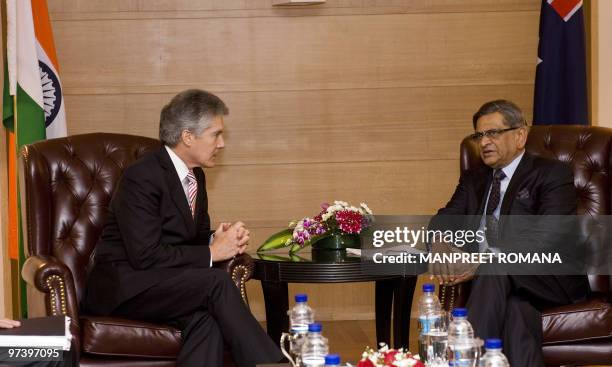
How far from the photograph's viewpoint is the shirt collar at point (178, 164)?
383 centimetres

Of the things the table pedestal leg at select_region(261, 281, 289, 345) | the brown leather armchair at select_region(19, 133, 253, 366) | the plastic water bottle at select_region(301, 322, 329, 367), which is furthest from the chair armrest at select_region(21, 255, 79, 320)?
the plastic water bottle at select_region(301, 322, 329, 367)

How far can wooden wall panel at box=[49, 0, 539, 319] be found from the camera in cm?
573

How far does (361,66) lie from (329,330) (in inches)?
64.8

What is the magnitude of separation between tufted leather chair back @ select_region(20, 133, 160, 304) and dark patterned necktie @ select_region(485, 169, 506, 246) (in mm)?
1559

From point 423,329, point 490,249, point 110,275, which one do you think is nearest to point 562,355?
point 490,249

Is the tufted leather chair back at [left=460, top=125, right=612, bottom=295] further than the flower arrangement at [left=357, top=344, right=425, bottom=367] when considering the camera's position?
Yes

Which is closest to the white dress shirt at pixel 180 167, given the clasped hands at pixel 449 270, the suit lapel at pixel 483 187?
the clasped hands at pixel 449 270

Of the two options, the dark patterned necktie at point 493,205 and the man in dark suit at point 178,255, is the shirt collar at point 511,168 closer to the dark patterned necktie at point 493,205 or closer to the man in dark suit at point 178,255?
the dark patterned necktie at point 493,205

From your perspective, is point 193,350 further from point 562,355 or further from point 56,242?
point 562,355

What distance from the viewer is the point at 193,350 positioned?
3.47 meters

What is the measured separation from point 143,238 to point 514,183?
64.1 inches

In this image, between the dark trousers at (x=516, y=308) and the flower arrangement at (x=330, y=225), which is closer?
the dark trousers at (x=516, y=308)

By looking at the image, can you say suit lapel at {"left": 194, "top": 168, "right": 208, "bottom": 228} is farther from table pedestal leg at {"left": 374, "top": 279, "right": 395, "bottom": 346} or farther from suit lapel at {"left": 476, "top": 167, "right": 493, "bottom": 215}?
suit lapel at {"left": 476, "top": 167, "right": 493, "bottom": 215}

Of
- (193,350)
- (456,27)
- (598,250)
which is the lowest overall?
(193,350)
